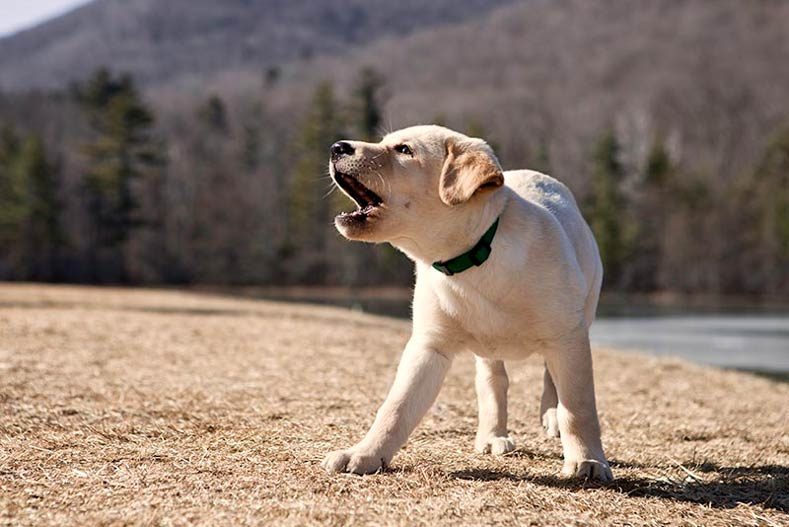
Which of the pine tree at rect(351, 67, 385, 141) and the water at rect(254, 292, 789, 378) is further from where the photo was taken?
the pine tree at rect(351, 67, 385, 141)

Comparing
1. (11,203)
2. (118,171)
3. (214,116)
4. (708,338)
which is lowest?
(708,338)

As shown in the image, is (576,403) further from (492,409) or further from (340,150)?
(340,150)

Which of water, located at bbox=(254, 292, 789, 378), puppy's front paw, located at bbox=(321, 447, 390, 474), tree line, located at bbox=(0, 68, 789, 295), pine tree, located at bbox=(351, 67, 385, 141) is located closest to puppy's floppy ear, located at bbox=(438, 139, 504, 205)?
puppy's front paw, located at bbox=(321, 447, 390, 474)

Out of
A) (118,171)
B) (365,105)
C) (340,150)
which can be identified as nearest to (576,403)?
(340,150)

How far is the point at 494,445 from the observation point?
473 centimetres

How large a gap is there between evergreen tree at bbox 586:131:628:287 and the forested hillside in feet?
0.39

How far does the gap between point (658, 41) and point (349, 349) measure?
421 feet

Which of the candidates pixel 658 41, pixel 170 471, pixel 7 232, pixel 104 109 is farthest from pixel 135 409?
pixel 658 41

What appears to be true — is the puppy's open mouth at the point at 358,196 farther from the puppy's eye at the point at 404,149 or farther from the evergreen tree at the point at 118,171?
the evergreen tree at the point at 118,171

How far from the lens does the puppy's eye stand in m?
4.23

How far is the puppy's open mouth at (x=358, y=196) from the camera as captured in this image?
4.10 m

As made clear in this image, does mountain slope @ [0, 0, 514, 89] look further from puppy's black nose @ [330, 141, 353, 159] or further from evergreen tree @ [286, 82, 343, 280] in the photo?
puppy's black nose @ [330, 141, 353, 159]

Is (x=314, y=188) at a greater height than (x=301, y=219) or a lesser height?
greater

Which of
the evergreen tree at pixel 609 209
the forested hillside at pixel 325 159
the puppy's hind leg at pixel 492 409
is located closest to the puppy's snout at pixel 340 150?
the puppy's hind leg at pixel 492 409
